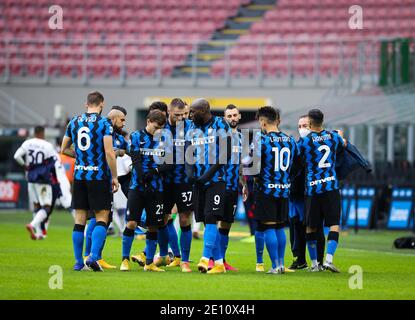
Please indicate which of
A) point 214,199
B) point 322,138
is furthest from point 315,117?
point 214,199

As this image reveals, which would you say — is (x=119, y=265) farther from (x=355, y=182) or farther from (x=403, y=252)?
(x=355, y=182)

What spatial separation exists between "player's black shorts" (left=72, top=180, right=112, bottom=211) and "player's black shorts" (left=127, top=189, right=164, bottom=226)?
41cm

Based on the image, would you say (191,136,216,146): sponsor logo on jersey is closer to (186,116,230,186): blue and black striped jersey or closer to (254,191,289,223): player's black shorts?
(186,116,230,186): blue and black striped jersey

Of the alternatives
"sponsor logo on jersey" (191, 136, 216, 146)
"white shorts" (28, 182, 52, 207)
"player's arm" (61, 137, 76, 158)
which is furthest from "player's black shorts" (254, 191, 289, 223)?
"white shorts" (28, 182, 52, 207)

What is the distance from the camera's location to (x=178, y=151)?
588 inches

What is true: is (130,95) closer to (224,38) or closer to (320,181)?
(224,38)

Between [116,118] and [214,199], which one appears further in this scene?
[116,118]

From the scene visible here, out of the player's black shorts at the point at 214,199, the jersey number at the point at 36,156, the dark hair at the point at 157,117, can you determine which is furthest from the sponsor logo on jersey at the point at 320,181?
the jersey number at the point at 36,156

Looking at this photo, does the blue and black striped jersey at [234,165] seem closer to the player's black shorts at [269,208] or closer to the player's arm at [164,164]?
the player's black shorts at [269,208]

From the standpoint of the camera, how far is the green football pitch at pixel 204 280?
11883mm

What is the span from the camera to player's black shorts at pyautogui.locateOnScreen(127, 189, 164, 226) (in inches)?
583

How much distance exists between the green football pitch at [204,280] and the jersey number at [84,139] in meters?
1.56

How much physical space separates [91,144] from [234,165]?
71.5 inches

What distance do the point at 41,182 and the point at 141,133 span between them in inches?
303
